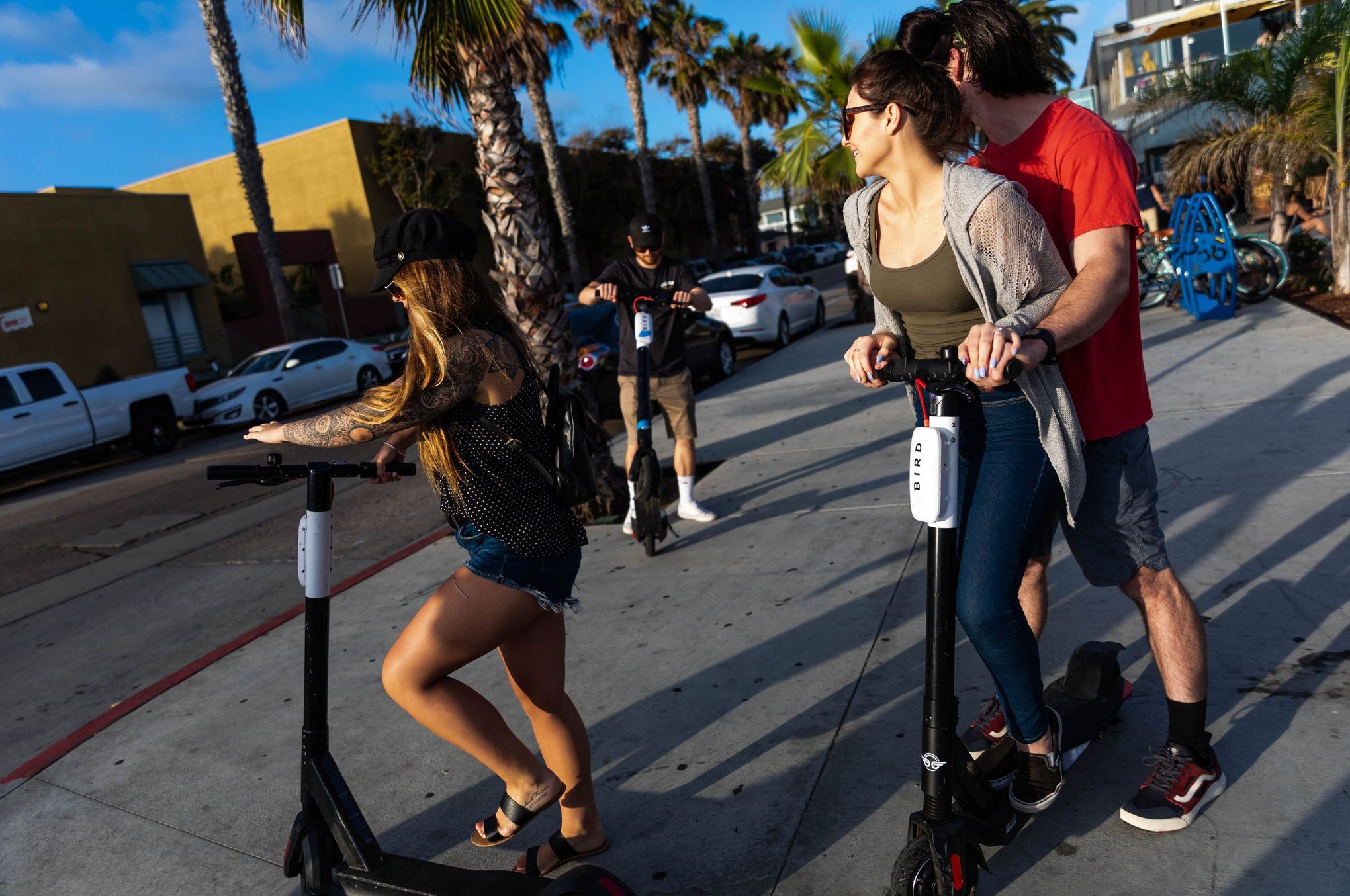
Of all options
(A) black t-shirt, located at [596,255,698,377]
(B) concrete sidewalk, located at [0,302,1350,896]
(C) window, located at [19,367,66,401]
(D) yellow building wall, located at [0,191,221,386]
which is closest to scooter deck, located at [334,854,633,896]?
(B) concrete sidewalk, located at [0,302,1350,896]

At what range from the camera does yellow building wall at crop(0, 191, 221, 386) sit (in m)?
23.5

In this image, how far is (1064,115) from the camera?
8.09ft

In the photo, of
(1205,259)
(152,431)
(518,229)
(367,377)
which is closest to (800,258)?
(367,377)

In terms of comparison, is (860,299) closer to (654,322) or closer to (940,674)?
(654,322)

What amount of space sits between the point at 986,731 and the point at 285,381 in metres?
16.7

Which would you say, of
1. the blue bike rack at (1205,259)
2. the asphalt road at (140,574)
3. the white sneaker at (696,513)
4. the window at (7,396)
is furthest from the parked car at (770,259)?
the white sneaker at (696,513)

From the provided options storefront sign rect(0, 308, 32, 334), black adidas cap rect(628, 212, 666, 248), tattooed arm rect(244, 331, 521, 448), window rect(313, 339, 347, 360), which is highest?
storefront sign rect(0, 308, 32, 334)

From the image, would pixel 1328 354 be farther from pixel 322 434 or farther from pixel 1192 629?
pixel 322 434

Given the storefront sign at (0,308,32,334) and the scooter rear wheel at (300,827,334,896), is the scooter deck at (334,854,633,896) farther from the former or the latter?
the storefront sign at (0,308,32,334)

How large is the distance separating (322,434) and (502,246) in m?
4.31

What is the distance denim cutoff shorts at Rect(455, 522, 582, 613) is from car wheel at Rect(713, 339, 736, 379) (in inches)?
423

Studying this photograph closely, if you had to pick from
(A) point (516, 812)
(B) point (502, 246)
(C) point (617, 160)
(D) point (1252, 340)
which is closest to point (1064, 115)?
(A) point (516, 812)

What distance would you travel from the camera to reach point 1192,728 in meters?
2.57

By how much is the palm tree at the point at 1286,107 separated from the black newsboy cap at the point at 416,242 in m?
10.0
